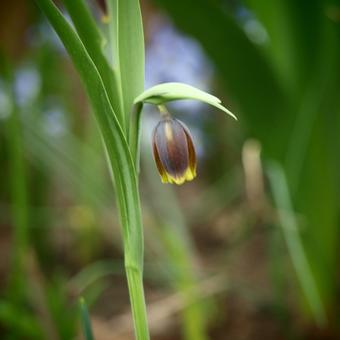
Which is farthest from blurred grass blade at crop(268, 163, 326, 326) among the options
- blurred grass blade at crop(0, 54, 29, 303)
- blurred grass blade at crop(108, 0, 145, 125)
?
blurred grass blade at crop(108, 0, 145, 125)

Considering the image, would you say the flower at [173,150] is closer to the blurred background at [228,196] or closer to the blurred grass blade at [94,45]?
the blurred grass blade at [94,45]

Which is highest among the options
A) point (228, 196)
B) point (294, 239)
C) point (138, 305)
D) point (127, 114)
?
point (228, 196)

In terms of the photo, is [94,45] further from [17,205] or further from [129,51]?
[17,205]

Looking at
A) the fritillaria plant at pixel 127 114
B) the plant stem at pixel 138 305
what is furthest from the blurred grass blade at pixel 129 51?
the plant stem at pixel 138 305

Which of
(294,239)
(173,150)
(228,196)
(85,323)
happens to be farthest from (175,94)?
(228,196)

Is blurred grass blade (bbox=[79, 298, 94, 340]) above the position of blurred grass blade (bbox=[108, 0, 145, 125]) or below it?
below

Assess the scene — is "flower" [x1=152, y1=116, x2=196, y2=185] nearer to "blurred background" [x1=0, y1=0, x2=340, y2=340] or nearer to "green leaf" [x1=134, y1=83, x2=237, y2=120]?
"green leaf" [x1=134, y1=83, x2=237, y2=120]

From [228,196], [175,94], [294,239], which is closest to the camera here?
[175,94]
